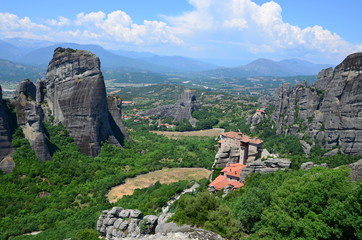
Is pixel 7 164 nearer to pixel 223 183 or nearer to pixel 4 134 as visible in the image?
pixel 4 134

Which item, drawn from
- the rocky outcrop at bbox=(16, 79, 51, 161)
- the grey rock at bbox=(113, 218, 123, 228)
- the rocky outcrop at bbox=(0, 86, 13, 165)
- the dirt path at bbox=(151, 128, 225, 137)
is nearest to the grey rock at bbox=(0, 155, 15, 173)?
the rocky outcrop at bbox=(0, 86, 13, 165)

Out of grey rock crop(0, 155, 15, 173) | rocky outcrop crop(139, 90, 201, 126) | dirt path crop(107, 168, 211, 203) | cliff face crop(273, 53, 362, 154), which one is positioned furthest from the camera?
rocky outcrop crop(139, 90, 201, 126)

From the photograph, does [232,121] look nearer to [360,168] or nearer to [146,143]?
[146,143]

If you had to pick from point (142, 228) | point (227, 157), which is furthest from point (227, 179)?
point (142, 228)

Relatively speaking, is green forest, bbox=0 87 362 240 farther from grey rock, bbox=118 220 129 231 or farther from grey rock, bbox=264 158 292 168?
grey rock, bbox=118 220 129 231

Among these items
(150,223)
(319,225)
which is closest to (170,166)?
(150,223)
